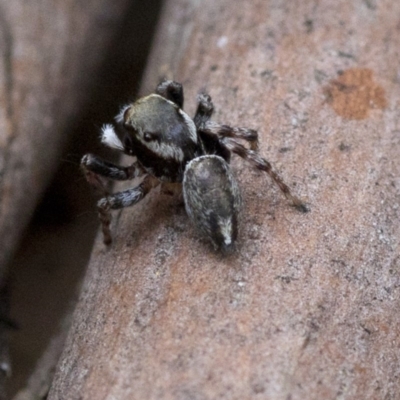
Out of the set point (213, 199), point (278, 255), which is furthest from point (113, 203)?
point (278, 255)

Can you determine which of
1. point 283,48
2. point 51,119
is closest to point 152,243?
point 51,119

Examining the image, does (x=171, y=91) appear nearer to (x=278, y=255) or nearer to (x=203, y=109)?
(x=203, y=109)

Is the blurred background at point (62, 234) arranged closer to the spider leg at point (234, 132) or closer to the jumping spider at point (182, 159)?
the jumping spider at point (182, 159)

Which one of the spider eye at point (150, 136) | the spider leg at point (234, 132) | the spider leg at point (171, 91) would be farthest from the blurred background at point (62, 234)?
the spider leg at point (234, 132)

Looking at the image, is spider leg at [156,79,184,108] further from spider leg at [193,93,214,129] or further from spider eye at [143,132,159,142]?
spider eye at [143,132,159,142]

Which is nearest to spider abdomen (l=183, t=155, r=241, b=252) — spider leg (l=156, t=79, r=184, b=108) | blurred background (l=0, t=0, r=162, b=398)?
spider leg (l=156, t=79, r=184, b=108)
